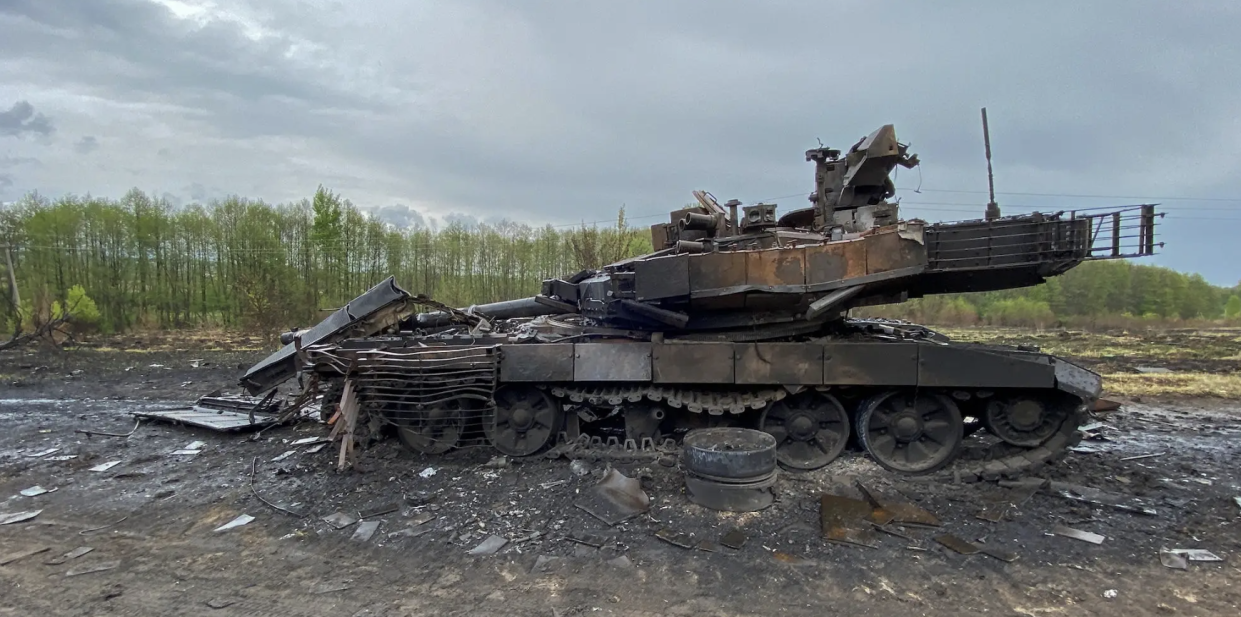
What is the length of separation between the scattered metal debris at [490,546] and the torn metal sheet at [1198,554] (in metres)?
5.13

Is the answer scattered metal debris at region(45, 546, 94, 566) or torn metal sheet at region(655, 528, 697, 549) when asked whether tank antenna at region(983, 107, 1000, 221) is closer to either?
torn metal sheet at region(655, 528, 697, 549)

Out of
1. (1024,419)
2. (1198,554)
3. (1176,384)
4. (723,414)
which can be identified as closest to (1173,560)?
(1198,554)

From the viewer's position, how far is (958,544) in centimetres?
519

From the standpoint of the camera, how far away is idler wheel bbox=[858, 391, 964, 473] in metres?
6.84

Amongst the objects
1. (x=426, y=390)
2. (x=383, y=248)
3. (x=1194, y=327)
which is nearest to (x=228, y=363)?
(x=383, y=248)

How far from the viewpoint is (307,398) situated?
7730mm

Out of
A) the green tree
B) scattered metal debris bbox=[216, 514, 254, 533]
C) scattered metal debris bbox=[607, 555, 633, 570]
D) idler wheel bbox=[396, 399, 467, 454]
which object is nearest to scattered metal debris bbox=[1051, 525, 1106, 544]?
scattered metal debris bbox=[607, 555, 633, 570]

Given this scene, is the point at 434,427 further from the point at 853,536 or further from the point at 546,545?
the point at 853,536

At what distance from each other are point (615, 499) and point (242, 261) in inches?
953

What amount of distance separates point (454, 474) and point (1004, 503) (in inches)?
210

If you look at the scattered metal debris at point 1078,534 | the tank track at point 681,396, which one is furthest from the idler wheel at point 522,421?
the scattered metal debris at point 1078,534

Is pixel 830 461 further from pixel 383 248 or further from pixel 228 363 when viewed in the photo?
pixel 383 248

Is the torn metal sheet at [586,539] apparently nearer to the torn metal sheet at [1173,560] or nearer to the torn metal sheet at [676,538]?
the torn metal sheet at [676,538]

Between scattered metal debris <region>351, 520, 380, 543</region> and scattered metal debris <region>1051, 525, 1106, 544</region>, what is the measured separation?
18.5ft
